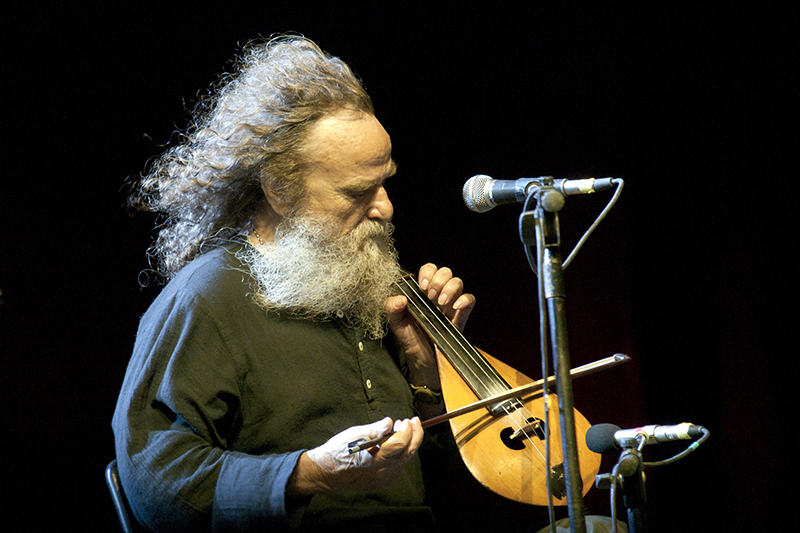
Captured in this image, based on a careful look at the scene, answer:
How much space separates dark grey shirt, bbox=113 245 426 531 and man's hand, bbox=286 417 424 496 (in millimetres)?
44

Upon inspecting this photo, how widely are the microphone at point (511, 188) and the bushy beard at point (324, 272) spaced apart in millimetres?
535

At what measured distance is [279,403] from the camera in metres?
1.63

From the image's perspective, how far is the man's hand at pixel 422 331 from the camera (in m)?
1.94

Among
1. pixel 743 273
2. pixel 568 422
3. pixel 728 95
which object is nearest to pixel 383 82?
pixel 728 95

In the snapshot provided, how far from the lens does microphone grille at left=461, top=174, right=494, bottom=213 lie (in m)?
1.40

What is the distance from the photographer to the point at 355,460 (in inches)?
53.1

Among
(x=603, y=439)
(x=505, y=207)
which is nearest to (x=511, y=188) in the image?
(x=603, y=439)

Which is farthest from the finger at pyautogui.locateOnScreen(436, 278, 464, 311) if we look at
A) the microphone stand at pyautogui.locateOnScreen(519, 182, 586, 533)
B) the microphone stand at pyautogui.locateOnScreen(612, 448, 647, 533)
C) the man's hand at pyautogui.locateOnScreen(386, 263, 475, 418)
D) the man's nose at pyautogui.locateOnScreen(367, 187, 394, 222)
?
the microphone stand at pyautogui.locateOnScreen(612, 448, 647, 533)

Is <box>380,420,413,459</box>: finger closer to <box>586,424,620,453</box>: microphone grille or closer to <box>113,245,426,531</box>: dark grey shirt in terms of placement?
<box>113,245,426,531</box>: dark grey shirt

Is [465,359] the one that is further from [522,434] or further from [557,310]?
[557,310]

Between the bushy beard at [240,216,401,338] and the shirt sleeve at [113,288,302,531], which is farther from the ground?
the bushy beard at [240,216,401,338]

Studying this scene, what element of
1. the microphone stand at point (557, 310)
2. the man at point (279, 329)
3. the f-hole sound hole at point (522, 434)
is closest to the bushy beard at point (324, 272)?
the man at point (279, 329)

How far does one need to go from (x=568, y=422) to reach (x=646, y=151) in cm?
181

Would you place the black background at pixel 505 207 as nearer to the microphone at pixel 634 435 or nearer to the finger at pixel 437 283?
the finger at pixel 437 283
